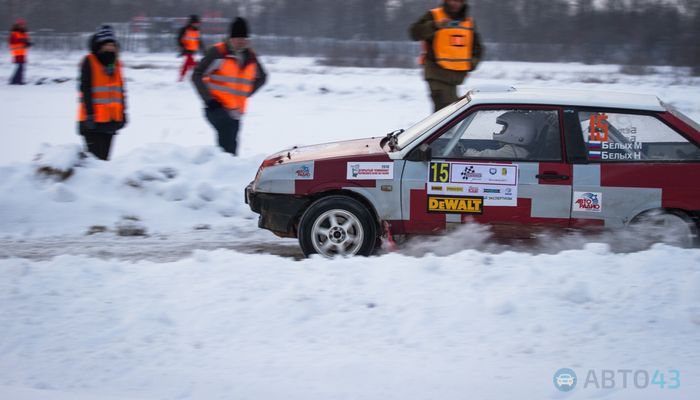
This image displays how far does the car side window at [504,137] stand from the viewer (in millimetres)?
6309

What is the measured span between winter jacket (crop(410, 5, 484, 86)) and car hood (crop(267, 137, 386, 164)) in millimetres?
2425

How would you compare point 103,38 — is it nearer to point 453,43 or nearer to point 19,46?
point 453,43

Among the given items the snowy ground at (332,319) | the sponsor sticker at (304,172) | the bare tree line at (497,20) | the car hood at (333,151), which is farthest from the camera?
the bare tree line at (497,20)

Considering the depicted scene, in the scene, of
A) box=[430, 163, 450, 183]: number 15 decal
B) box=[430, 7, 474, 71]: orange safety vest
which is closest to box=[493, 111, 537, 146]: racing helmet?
box=[430, 163, 450, 183]: number 15 decal

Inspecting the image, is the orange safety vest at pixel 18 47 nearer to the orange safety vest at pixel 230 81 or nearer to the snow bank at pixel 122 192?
the snow bank at pixel 122 192

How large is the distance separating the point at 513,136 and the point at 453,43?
3155mm

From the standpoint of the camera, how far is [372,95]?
62.6ft

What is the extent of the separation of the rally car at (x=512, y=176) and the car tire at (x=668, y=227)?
10mm

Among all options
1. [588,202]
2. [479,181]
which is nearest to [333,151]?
[479,181]

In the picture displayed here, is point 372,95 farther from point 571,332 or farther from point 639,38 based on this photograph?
point 639,38

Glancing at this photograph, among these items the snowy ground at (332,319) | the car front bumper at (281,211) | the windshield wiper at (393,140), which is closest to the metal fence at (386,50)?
the windshield wiper at (393,140)

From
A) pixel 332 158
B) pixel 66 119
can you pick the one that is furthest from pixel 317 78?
pixel 332 158

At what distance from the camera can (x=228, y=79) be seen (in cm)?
956

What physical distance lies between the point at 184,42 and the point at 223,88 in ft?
33.0
